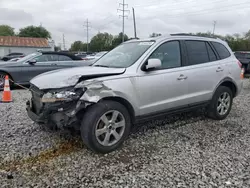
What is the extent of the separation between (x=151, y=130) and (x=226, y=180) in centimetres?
176

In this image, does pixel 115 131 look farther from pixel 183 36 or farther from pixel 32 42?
pixel 32 42

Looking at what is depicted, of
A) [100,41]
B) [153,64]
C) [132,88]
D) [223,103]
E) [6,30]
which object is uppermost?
[6,30]

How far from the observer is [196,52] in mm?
4566

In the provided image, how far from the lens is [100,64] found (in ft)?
14.4

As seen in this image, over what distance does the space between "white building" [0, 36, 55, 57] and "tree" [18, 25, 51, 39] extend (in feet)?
85.9

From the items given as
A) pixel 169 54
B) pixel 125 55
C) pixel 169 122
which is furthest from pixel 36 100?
pixel 169 122

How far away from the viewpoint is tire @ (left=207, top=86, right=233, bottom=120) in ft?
16.0

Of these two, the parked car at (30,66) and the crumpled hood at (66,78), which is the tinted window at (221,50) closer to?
the crumpled hood at (66,78)

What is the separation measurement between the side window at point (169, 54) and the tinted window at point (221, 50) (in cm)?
117

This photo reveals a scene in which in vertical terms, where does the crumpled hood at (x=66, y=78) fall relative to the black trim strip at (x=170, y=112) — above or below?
above

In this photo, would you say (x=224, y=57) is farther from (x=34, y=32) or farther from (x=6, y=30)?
(x=6, y=30)

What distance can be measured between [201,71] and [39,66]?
6.23 m

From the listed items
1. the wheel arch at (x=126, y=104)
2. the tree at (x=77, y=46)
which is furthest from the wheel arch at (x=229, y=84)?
the tree at (x=77, y=46)

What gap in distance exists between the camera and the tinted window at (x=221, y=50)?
16.3 feet
